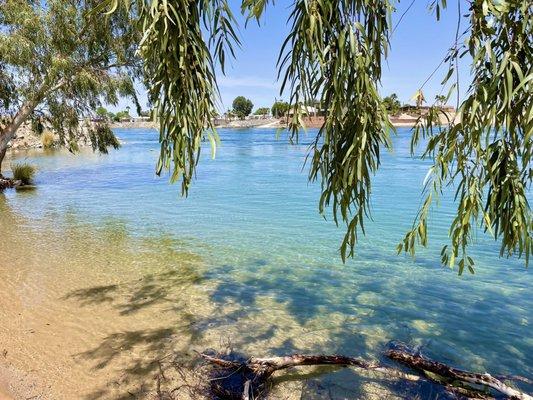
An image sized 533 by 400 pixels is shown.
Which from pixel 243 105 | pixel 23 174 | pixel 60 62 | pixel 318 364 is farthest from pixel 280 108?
pixel 243 105

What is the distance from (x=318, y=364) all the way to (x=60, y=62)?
44.2 ft

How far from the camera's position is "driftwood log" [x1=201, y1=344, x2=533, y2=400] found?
4.18 meters

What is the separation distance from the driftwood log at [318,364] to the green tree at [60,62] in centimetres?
1186

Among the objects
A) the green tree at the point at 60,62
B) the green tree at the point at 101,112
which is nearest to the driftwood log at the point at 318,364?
the green tree at the point at 60,62

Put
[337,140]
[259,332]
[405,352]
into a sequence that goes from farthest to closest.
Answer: [259,332] < [405,352] < [337,140]

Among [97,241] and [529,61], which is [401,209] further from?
[529,61]

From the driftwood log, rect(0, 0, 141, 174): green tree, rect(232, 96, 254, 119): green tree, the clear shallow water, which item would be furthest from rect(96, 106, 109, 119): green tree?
rect(232, 96, 254, 119): green tree

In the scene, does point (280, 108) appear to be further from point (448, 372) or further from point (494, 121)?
point (448, 372)

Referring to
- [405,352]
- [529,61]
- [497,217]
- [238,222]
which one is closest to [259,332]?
[405,352]

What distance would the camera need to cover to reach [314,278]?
26.8 feet

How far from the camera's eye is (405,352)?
5.22 m

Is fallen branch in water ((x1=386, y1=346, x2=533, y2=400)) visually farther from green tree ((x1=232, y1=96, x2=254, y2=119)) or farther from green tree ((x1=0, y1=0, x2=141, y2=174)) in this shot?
green tree ((x1=232, y1=96, x2=254, y2=119))

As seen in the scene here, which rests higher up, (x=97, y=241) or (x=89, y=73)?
(x=89, y=73)

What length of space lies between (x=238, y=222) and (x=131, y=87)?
7757 mm
